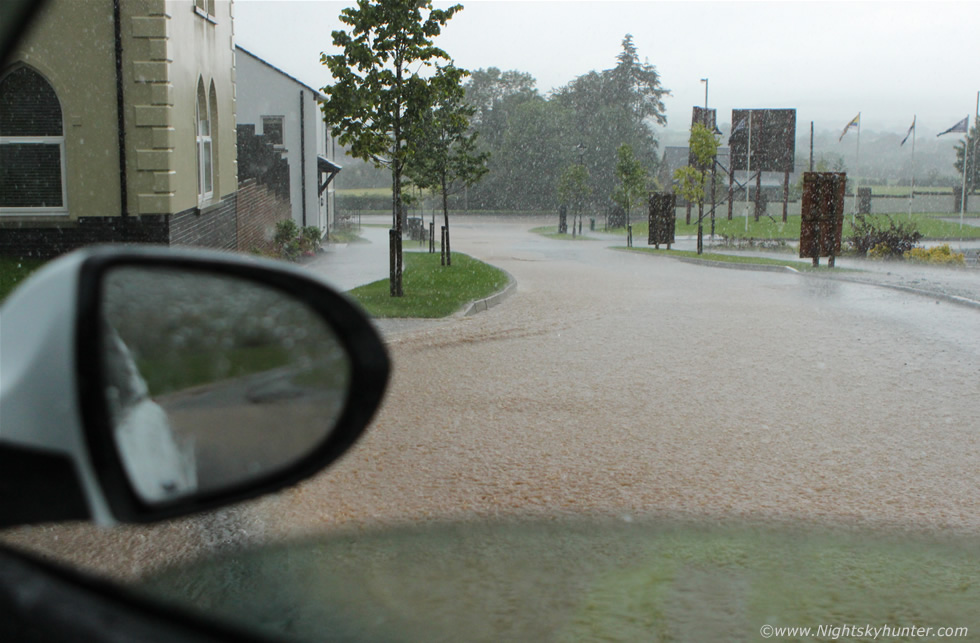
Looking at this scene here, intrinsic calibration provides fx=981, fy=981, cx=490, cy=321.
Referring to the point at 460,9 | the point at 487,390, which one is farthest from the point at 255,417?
the point at 460,9

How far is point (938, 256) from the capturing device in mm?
28172

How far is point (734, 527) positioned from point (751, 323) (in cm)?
934

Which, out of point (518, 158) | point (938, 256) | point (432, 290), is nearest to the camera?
point (432, 290)

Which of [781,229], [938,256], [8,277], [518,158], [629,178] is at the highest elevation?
[518,158]

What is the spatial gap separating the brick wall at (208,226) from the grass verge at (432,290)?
2.24 metres

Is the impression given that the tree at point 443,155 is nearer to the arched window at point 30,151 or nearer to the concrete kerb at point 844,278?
the concrete kerb at point 844,278

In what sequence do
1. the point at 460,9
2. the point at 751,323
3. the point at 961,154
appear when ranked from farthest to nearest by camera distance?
the point at 961,154 < the point at 460,9 < the point at 751,323

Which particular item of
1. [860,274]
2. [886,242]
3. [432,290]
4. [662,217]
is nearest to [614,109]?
[662,217]

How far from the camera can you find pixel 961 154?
85188 millimetres

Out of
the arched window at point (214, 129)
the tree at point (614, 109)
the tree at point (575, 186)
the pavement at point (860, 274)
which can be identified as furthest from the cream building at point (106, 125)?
the tree at point (614, 109)

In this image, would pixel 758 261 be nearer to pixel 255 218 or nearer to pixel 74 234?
pixel 255 218

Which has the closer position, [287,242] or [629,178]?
[287,242]

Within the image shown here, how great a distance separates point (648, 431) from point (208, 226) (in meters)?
9.02

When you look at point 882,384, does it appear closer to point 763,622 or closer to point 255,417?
point 763,622
